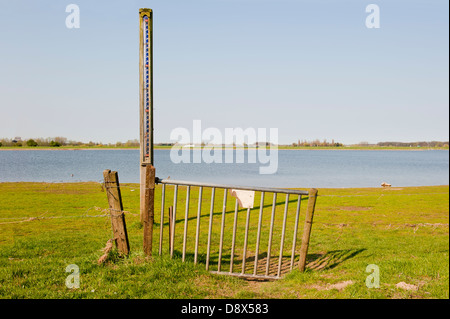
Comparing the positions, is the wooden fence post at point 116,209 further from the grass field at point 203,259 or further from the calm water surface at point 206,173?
the calm water surface at point 206,173

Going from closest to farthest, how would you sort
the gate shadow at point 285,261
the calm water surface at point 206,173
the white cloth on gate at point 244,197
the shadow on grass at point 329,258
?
1. the white cloth on gate at point 244,197
2. the gate shadow at point 285,261
3. the shadow on grass at point 329,258
4. the calm water surface at point 206,173

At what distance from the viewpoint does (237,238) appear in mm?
10461

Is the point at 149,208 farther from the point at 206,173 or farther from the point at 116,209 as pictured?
the point at 206,173

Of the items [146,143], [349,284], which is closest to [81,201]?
[146,143]

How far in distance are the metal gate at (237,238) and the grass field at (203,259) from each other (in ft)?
0.44

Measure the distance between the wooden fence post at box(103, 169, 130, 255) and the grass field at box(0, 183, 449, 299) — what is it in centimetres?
22

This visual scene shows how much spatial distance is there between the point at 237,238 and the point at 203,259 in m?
2.91

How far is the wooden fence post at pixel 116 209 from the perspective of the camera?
22.6 ft

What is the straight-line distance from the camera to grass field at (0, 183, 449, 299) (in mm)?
5684

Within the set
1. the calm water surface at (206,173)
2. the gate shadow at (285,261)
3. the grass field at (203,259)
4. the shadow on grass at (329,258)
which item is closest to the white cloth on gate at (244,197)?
the grass field at (203,259)

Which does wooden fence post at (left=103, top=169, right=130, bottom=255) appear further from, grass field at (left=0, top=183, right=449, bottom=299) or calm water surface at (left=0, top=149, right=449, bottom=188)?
calm water surface at (left=0, top=149, right=449, bottom=188)

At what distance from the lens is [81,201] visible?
16.1 metres

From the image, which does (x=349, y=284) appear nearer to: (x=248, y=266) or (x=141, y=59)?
(x=248, y=266)

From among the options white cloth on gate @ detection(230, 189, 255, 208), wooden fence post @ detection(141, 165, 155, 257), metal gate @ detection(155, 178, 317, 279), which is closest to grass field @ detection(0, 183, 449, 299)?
metal gate @ detection(155, 178, 317, 279)
